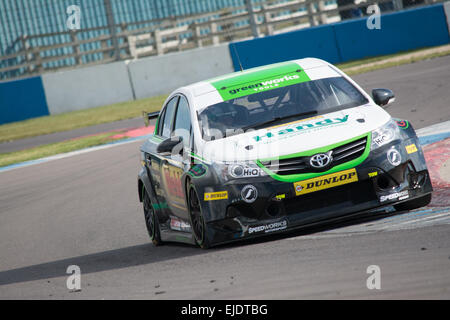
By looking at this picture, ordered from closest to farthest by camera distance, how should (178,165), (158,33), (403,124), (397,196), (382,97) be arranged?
(397,196), (403,124), (178,165), (382,97), (158,33)

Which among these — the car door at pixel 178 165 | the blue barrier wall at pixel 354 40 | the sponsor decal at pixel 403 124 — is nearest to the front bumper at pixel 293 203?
the sponsor decal at pixel 403 124

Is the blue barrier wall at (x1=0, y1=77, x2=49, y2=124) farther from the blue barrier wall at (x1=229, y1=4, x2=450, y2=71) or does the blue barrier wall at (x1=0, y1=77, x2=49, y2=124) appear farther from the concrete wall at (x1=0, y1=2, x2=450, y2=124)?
the blue barrier wall at (x1=229, y1=4, x2=450, y2=71)

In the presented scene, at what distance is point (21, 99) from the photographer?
29.7 m

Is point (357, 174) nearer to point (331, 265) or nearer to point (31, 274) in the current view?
point (331, 265)

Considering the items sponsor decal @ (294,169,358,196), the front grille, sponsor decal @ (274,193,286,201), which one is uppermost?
the front grille

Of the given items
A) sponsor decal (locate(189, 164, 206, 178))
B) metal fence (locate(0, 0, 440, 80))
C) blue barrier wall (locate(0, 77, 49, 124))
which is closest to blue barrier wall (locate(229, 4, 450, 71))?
metal fence (locate(0, 0, 440, 80))

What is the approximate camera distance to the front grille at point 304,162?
22.8 feet

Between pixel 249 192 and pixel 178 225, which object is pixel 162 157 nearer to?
pixel 178 225

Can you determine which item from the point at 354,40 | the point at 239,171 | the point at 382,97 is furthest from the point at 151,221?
the point at 354,40

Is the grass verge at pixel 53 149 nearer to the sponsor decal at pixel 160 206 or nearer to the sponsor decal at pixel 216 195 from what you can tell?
the sponsor decal at pixel 160 206

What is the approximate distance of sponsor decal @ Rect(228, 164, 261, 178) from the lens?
22.7 ft

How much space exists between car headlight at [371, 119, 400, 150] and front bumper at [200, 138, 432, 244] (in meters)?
0.06

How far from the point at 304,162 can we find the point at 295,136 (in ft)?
1.07
